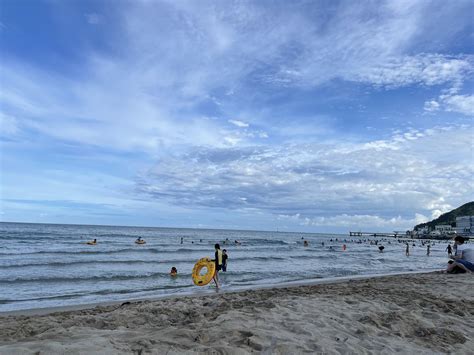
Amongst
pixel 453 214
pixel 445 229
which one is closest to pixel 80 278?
pixel 445 229

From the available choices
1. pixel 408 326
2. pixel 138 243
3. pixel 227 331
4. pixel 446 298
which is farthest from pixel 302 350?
pixel 138 243

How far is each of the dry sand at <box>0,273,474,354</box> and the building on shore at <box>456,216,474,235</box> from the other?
114533 mm

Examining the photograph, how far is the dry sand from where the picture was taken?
3771 mm

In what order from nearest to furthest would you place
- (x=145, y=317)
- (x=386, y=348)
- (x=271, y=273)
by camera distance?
(x=386, y=348), (x=145, y=317), (x=271, y=273)

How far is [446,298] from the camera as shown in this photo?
7629mm

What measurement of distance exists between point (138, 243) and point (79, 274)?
78.8ft

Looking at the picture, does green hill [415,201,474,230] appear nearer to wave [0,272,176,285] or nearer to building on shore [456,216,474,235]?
building on shore [456,216,474,235]

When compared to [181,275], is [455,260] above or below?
above

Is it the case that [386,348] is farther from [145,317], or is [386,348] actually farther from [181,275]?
[181,275]

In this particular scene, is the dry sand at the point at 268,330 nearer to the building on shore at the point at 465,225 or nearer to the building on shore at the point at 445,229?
the building on shore at the point at 465,225

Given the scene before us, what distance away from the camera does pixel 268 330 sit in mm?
4465

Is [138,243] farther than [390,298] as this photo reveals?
Yes

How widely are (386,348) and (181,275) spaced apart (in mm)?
13484

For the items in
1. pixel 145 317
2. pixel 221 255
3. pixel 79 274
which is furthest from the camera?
pixel 79 274
